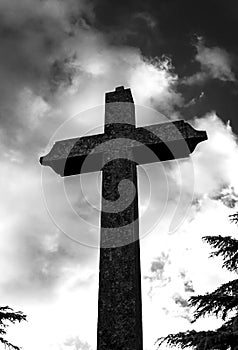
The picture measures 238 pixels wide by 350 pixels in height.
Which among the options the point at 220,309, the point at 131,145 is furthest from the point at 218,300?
the point at 131,145

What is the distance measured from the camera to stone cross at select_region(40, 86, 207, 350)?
511 cm

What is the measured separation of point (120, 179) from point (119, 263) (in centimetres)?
118

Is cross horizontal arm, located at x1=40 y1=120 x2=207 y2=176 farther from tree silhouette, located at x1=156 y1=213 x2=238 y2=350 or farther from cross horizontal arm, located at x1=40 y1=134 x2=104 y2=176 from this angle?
tree silhouette, located at x1=156 y1=213 x2=238 y2=350

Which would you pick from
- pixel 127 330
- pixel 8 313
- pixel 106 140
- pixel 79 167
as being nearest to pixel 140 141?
pixel 106 140

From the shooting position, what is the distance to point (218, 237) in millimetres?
10453

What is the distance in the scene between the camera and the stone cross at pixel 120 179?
5.11 metres

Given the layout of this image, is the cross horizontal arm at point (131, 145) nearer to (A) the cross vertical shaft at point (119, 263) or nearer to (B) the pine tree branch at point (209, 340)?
(A) the cross vertical shaft at point (119, 263)

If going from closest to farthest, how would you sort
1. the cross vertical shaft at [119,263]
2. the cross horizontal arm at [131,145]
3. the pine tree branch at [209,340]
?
1. the cross vertical shaft at [119,263]
2. the cross horizontal arm at [131,145]
3. the pine tree branch at [209,340]

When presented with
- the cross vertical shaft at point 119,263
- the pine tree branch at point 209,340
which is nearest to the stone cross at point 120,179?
the cross vertical shaft at point 119,263

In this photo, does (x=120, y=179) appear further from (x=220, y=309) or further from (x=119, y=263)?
(x=220, y=309)

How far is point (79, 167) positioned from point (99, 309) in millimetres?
2248

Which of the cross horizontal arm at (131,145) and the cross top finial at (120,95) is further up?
the cross top finial at (120,95)

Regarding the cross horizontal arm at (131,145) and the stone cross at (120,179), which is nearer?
the stone cross at (120,179)

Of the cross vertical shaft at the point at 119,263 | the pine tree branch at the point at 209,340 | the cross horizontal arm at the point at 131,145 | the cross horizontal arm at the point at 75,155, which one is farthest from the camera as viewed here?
the pine tree branch at the point at 209,340
